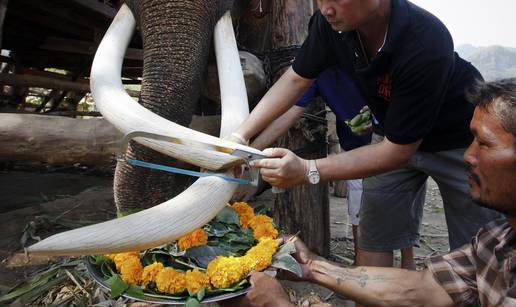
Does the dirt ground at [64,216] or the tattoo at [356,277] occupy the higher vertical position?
the tattoo at [356,277]

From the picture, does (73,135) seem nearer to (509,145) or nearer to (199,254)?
(199,254)

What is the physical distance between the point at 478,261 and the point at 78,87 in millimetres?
5179

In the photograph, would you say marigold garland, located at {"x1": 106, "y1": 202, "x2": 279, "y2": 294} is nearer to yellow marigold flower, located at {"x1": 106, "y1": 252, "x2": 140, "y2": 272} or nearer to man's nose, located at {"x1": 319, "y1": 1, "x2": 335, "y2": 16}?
yellow marigold flower, located at {"x1": 106, "y1": 252, "x2": 140, "y2": 272}

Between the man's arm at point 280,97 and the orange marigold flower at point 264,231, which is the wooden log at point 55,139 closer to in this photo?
the man's arm at point 280,97

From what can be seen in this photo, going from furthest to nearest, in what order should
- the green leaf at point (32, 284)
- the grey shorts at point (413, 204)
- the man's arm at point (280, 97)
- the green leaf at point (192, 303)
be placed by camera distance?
the green leaf at point (32, 284), the grey shorts at point (413, 204), the man's arm at point (280, 97), the green leaf at point (192, 303)

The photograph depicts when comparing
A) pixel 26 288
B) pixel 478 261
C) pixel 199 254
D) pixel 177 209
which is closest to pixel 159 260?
pixel 199 254

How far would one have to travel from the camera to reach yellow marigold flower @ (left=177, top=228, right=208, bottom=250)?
140 centimetres

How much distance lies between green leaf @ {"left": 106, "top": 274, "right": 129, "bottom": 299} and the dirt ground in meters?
0.99

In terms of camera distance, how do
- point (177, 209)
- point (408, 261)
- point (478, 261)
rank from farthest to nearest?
point (408, 261) < point (478, 261) < point (177, 209)

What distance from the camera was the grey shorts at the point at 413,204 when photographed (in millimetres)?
1893

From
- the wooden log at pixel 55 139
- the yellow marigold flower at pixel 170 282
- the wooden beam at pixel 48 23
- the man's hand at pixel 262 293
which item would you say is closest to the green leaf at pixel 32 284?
the wooden log at pixel 55 139

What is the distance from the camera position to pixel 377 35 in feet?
5.14

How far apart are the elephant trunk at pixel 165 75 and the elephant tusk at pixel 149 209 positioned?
0.13 m

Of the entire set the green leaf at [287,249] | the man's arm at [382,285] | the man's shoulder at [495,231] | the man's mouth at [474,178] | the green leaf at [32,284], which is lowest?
the green leaf at [32,284]
